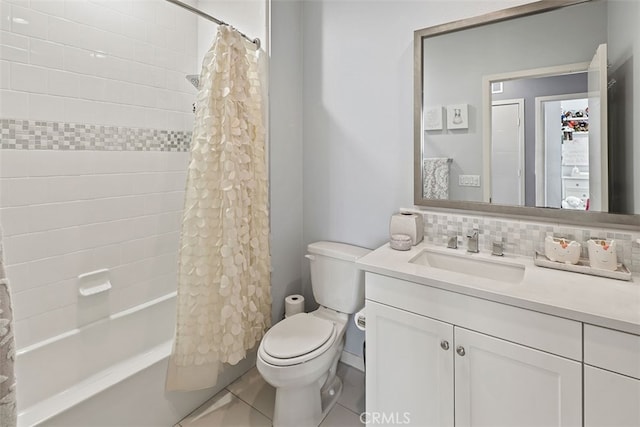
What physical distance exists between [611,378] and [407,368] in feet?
2.09

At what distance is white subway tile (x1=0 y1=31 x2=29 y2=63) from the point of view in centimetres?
143

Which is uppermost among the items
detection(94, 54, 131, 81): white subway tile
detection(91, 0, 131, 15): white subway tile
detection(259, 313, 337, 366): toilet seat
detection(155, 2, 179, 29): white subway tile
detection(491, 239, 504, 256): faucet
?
→ detection(155, 2, 179, 29): white subway tile

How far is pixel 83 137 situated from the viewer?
172cm

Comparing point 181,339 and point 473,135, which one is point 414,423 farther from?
point 473,135

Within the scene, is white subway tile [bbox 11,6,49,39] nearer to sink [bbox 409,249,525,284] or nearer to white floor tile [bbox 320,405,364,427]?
sink [bbox 409,249,525,284]

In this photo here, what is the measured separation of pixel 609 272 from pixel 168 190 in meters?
2.33

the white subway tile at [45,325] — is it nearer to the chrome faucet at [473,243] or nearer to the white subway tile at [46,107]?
the white subway tile at [46,107]

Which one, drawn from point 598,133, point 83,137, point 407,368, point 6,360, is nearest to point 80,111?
point 83,137

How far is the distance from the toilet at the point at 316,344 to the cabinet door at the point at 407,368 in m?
0.28

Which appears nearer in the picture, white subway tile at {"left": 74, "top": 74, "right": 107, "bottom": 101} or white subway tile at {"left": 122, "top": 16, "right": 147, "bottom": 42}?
white subway tile at {"left": 74, "top": 74, "right": 107, "bottom": 101}

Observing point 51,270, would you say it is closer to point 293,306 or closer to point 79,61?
point 79,61

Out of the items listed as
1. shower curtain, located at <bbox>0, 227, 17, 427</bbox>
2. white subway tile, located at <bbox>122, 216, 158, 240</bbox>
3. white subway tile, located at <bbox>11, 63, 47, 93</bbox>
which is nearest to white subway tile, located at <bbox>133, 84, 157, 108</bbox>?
white subway tile, located at <bbox>11, 63, 47, 93</bbox>

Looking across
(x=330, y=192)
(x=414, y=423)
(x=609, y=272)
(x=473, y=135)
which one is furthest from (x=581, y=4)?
(x=414, y=423)

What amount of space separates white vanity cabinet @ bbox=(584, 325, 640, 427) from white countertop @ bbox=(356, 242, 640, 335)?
1.7 inches
